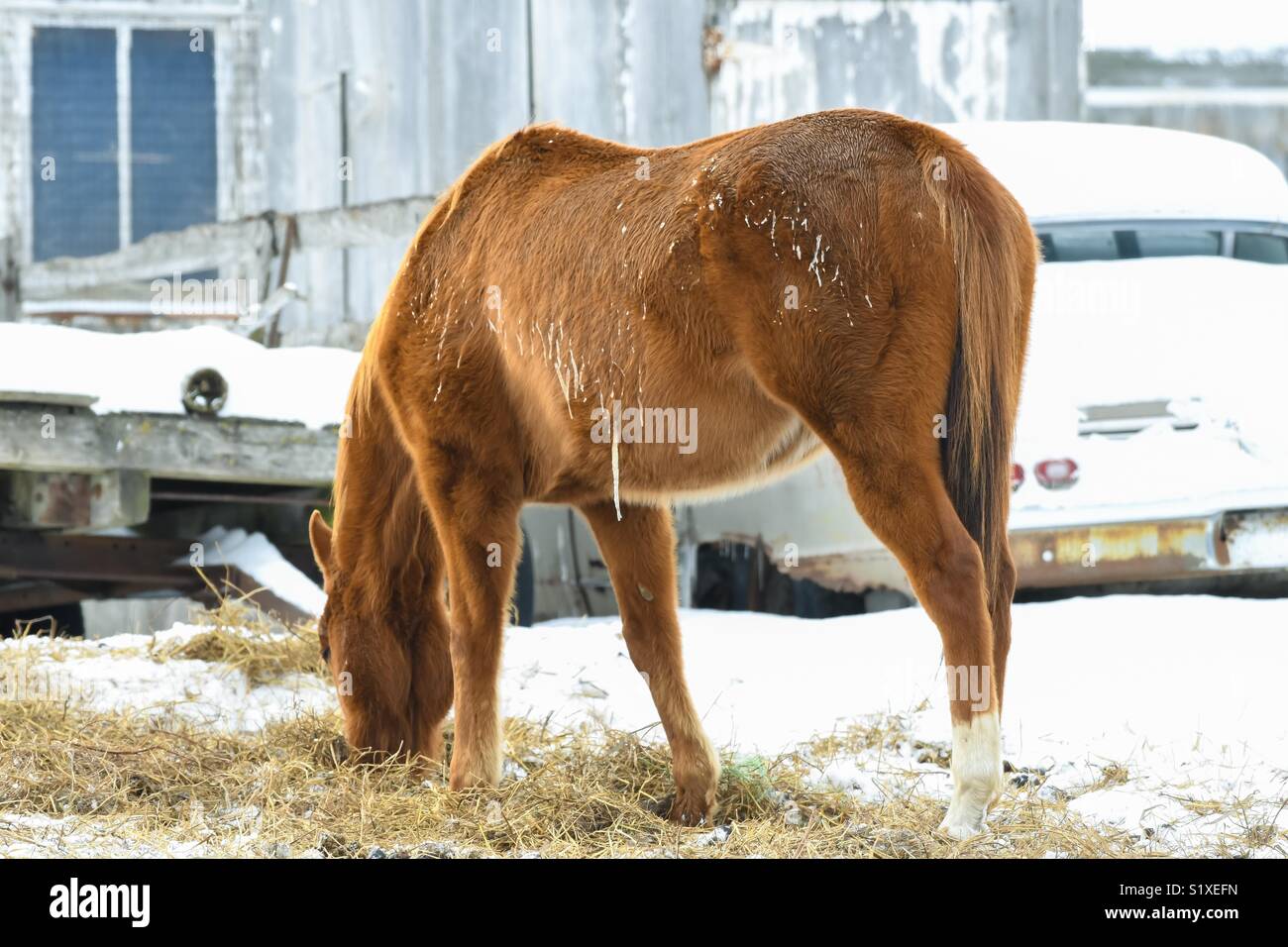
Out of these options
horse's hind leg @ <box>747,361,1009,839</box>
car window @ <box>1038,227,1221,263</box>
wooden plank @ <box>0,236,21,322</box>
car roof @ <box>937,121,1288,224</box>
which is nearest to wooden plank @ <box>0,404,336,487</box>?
car roof @ <box>937,121,1288,224</box>

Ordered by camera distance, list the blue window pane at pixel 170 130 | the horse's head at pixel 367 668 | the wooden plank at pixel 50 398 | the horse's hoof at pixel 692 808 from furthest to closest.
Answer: the blue window pane at pixel 170 130 < the wooden plank at pixel 50 398 < the horse's head at pixel 367 668 < the horse's hoof at pixel 692 808

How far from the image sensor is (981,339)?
353 centimetres

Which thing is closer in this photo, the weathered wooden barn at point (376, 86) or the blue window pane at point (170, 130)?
the weathered wooden barn at point (376, 86)

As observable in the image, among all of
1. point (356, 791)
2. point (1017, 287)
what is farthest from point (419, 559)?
point (1017, 287)

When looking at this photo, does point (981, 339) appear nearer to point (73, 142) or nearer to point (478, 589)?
point (478, 589)

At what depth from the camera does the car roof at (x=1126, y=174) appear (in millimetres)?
6699

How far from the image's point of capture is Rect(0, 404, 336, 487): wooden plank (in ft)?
20.2

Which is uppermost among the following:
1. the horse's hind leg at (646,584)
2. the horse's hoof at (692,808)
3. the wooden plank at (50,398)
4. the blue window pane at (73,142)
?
the blue window pane at (73,142)

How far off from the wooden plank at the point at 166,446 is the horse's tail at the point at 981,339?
12.3 feet

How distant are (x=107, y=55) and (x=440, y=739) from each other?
8701mm

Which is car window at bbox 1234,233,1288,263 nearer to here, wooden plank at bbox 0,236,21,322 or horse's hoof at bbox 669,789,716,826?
horse's hoof at bbox 669,789,716,826

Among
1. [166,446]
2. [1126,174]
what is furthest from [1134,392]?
[166,446]

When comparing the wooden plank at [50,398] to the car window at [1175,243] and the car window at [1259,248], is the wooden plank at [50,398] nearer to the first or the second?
the car window at [1175,243]

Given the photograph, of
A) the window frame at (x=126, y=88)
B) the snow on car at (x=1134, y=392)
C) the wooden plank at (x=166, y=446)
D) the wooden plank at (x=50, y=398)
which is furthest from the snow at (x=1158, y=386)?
the window frame at (x=126, y=88)
